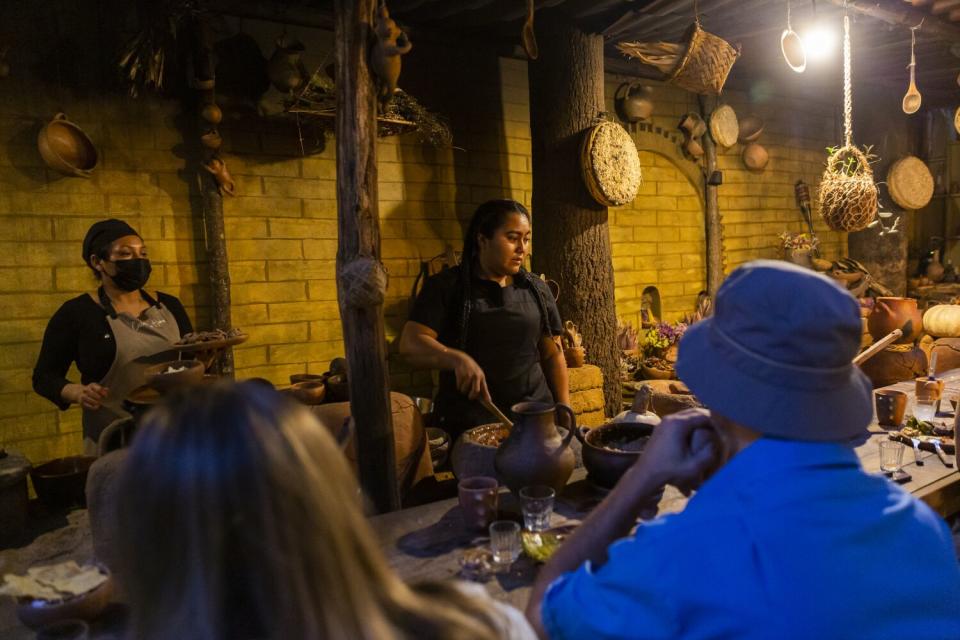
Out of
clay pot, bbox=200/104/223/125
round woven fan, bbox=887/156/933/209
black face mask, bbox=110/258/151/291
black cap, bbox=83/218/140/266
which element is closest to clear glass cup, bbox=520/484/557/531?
black face mask, bbox=110/258/151/291

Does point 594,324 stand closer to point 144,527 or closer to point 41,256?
point 41,256

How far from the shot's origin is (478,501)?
7.26 ft

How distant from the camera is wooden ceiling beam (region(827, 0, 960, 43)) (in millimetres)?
5656

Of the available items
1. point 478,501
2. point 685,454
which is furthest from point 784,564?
point 478,501

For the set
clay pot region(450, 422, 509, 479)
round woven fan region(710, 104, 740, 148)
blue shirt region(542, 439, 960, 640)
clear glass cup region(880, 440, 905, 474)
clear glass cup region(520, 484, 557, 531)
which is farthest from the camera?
round woven fan region(710, 104, 740, 148)

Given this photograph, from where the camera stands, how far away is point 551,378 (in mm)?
3963

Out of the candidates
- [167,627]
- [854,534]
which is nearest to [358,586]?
[167,627]

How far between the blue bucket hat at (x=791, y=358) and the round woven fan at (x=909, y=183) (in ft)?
32.0

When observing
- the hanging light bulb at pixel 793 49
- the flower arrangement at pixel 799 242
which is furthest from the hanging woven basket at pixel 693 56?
the flower arrangement at pixel 799 242

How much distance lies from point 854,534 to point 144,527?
117 cm

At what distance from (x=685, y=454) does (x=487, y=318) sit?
2009 millimetres

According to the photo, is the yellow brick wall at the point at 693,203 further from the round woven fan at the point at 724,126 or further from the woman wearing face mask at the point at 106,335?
the woman wearing face mask at the point at 106,335

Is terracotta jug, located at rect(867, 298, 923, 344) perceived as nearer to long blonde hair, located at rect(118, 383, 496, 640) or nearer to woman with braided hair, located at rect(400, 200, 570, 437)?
woman with braided hair, located at rect(400, 200, 570, 437)

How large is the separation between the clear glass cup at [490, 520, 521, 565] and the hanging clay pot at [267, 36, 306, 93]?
421 centimetres
